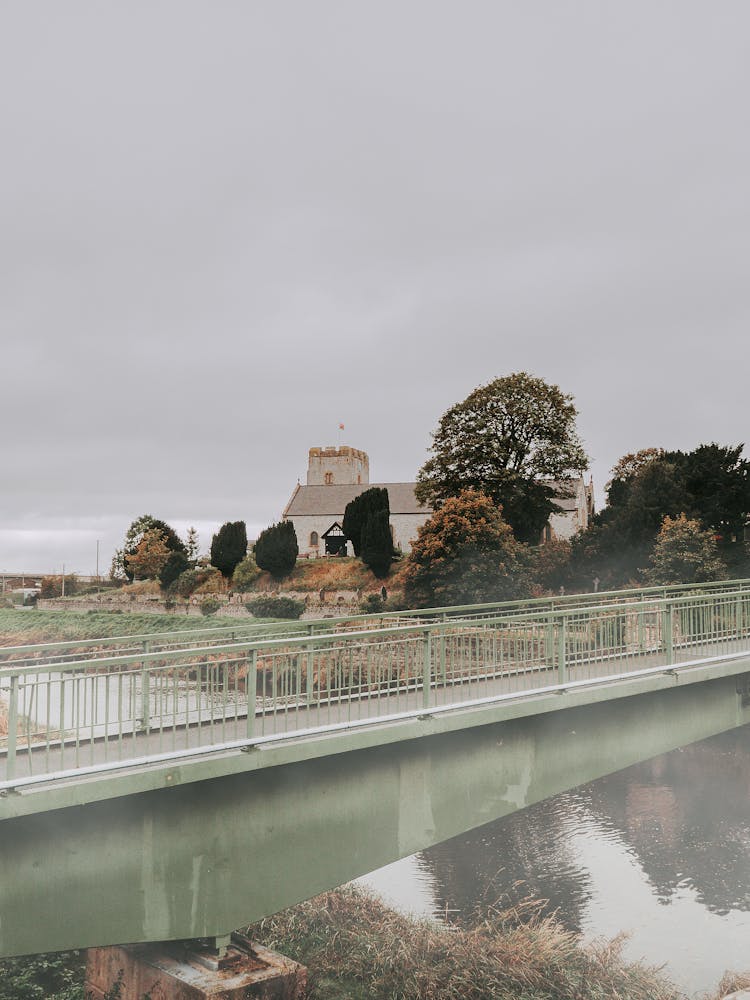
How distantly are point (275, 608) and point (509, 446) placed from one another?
16.5 metres

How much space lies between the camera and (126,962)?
1019 centimetres

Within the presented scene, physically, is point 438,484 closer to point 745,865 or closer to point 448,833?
point 745,865

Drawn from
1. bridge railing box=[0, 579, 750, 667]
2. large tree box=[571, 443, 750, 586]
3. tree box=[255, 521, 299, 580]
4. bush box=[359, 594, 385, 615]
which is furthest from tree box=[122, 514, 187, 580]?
bridge railing box=[0, 579, 750, 667]

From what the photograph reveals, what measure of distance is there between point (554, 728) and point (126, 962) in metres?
6.15

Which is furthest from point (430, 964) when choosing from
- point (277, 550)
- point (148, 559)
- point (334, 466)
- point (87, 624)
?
point (334, 466)

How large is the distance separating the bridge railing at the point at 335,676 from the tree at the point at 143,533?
5726 cm

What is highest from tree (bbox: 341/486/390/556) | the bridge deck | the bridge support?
tree (bbox: 341/486/390/556)

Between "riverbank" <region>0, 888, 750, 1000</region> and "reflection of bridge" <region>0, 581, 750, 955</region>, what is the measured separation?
363cm

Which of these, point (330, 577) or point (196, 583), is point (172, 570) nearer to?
point (196, 583)

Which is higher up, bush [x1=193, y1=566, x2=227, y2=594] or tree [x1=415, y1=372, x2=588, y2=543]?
tree [x1=415, y1=372, x2=588, y2=543]

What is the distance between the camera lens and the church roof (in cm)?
7938

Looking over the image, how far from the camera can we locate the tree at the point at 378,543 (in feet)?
185

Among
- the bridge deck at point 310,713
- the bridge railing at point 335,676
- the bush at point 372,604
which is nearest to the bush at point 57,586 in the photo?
the bush at point 372,604

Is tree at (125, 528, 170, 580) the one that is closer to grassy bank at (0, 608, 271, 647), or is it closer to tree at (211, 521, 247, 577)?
tree at (211, 521, 247, 577)
